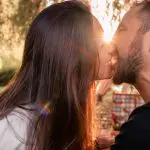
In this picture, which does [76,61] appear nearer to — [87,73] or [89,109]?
[87,73]

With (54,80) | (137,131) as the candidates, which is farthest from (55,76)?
(137,131)

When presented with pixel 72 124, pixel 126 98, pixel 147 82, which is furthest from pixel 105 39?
pixel 126 98

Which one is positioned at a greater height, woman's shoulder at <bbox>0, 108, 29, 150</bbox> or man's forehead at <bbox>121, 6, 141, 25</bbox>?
man's forehead at <bbox>121, 6, 141, 25</bbox>

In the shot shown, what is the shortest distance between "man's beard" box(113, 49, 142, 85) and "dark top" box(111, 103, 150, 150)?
11.2 inches

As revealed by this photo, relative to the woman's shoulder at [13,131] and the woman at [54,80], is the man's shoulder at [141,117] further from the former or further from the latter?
the woman's shoulder at [13,131]

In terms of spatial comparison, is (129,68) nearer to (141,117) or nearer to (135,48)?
(135,48)

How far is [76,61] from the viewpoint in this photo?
1688 millimetres

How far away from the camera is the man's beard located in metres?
1.77

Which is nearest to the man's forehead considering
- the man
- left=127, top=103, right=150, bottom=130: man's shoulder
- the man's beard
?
the man

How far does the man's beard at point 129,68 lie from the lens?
177 cm

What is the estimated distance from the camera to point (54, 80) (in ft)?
5.48

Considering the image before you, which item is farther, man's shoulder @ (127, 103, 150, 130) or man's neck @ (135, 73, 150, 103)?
man's neck @ (135, 73, 150, 103)

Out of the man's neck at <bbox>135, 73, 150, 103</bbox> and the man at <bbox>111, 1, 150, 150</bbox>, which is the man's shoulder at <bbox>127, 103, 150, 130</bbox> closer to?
the man at <bbox>111, 1, 150, 150</bbox>

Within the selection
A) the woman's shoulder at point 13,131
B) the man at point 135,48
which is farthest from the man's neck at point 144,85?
the woman's shoulder at point 13,131
